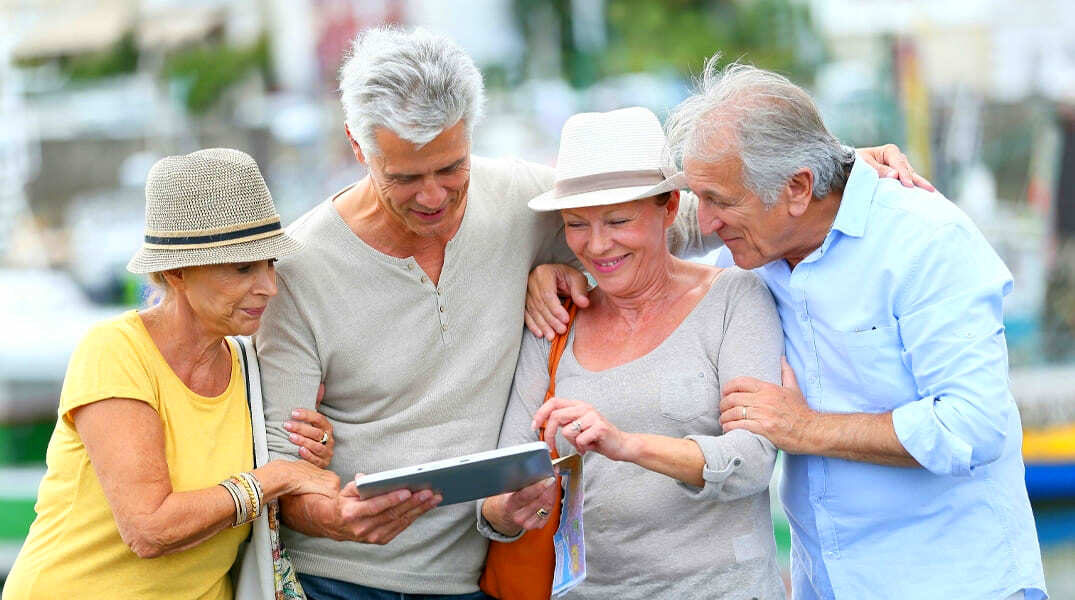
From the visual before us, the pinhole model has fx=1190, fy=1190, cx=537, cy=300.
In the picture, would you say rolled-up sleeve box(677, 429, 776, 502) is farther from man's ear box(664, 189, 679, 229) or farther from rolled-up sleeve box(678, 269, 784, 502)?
man's ear box(664, 189, 679, 229)

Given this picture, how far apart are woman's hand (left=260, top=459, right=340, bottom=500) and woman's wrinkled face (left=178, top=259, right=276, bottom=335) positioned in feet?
1.02

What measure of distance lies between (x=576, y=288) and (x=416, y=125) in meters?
0.62

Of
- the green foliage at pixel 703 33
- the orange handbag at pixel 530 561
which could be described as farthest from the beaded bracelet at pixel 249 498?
the green foliage at pixel 703 33

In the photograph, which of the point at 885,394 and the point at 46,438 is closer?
the point at 885,394

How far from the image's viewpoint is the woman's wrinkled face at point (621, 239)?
2.80 metres

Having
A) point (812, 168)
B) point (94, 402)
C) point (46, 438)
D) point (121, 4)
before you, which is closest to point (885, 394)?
point (812, 168)

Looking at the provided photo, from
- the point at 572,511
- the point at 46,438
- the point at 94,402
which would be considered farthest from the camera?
the point at 46,438

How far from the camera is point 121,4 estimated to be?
25.2m

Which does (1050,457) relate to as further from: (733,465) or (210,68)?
(210,68)

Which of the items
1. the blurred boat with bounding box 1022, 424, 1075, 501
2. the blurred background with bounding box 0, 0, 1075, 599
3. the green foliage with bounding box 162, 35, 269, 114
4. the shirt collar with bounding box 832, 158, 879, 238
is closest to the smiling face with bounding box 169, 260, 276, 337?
the shirt collar with bounding box 832, 158, 879, 238

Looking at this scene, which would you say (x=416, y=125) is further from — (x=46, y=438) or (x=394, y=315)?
(x=46, y=438)

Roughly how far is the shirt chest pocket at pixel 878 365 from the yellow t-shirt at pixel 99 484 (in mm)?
1407

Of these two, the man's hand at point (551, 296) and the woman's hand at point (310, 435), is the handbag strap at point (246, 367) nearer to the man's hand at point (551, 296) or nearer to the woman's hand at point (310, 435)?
the woman's hand at point (310, 435)

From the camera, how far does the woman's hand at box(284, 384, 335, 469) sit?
2738 mm
